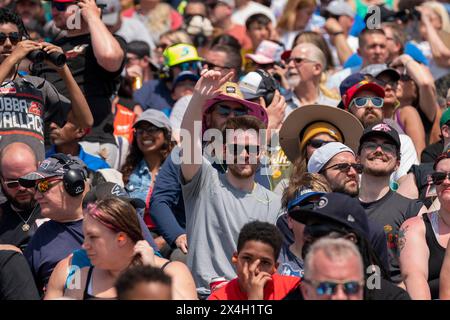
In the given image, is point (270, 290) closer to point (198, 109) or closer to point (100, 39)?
point (198, 109)

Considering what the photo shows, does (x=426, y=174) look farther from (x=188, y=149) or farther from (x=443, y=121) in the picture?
(x=188, y=149)

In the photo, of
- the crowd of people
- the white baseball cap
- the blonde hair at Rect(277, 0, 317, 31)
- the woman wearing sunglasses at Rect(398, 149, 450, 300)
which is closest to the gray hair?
the crowd of people

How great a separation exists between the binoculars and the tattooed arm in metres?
2.97

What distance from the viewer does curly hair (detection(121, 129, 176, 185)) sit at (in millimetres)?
9695

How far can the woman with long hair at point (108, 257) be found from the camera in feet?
21.0

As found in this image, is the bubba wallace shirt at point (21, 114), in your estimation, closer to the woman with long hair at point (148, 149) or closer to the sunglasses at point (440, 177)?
the woman with long hair at point (148, 149)

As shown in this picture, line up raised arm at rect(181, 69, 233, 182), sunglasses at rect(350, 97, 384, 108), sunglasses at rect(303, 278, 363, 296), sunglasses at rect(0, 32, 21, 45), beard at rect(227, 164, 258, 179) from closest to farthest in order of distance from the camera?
sunglasses at rect(303, 278, 363, 296), raised arm at rect(181, 69, 233, 182), beard at rect(227, 164, 258, 179), sunglasses at rect(0, 32, 21, 45), sunglasses at rect(350, 97, 384, 108)

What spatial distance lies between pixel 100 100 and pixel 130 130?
99cm

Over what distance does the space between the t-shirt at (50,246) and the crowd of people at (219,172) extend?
1 cm

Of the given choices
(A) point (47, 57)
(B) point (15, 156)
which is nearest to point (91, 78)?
(A) point (47, 57)

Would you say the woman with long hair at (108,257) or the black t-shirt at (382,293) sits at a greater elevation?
the woman with long hair at (108,257)

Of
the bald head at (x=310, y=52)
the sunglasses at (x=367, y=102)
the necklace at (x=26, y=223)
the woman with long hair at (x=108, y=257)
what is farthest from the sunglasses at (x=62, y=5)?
the woman with long hair at (x=108, y=257)

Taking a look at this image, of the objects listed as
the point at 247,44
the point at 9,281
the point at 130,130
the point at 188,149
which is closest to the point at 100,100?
the point at 130,130

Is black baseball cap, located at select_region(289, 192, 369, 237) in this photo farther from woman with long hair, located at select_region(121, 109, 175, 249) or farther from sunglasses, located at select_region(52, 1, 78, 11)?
sunglasses, located at select_region(52, 1, 78, 11)
